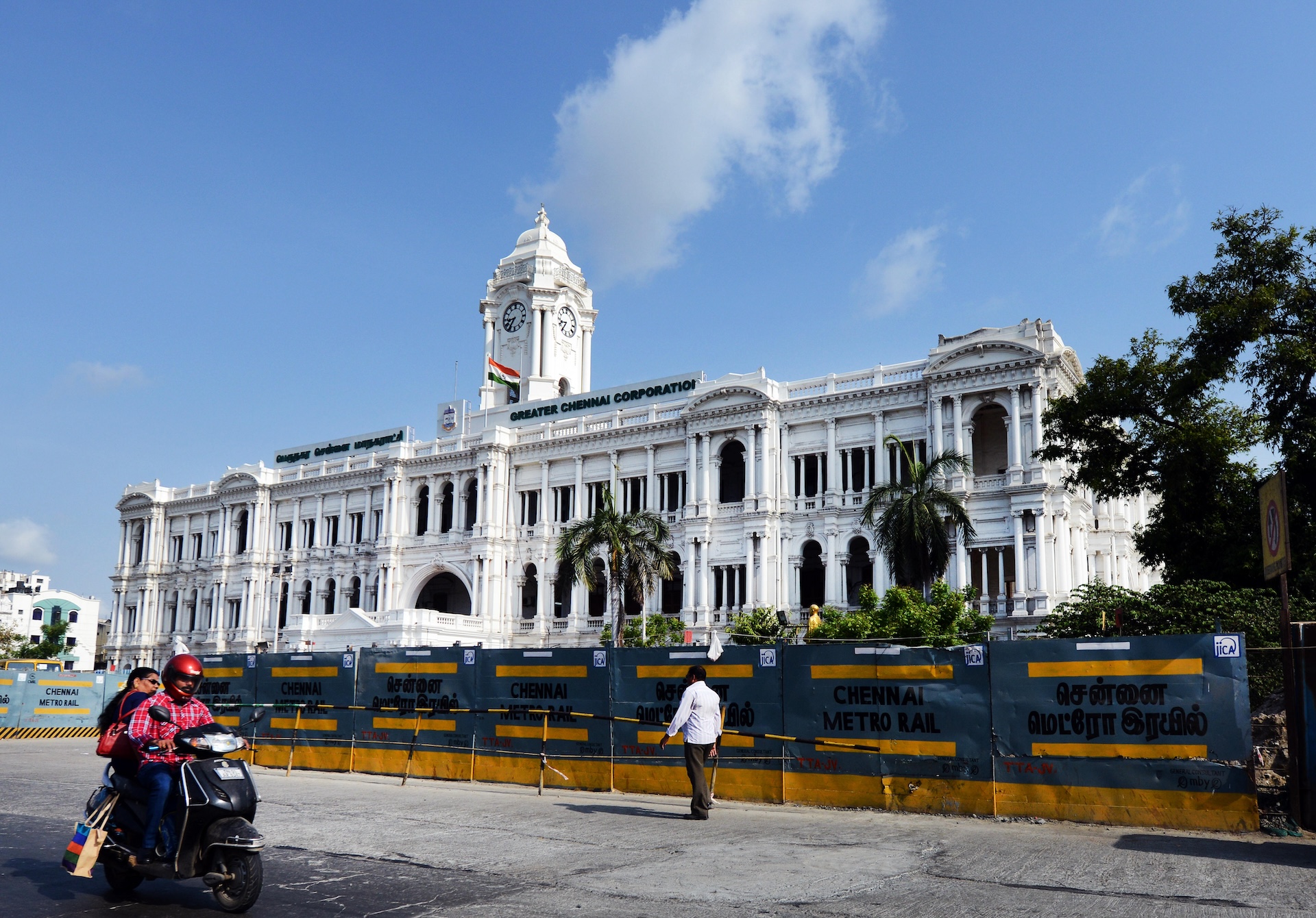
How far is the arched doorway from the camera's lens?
58.6 meters

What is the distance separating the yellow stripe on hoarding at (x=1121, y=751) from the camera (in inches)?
510

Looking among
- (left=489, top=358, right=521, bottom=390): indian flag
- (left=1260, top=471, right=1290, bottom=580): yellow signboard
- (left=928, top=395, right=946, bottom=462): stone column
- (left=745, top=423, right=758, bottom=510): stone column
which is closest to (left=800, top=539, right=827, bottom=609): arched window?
(left=745, top=423, right=758, bottom=510): stone column

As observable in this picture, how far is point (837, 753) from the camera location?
15.2 metres

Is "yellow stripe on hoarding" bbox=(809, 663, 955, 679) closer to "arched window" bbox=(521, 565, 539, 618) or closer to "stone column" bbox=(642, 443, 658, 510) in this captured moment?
"stone column" bbox=(642, 443, 658, 510)

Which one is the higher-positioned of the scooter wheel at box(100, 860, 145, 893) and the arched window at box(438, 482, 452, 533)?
the arched window at box(438, 482, 452, 533)

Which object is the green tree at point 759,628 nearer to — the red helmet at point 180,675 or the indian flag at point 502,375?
the indian flag at point 502,375

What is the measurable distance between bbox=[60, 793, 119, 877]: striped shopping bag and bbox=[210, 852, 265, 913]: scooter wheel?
1.14 m

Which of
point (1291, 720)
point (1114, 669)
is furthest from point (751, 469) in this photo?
point (1291, 720)

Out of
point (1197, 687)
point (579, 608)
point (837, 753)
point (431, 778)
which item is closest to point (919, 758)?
point (837, 753)

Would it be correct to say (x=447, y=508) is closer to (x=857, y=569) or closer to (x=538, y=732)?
(x=857, y=569)

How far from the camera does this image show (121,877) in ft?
28.7

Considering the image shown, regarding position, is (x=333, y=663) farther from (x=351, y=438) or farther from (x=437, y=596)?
(x=351, y=438)

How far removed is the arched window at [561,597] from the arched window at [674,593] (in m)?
5.12

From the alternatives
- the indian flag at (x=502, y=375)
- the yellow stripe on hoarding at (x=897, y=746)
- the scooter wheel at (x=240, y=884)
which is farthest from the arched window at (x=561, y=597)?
the scooter wheel at (x=240, y=884)
